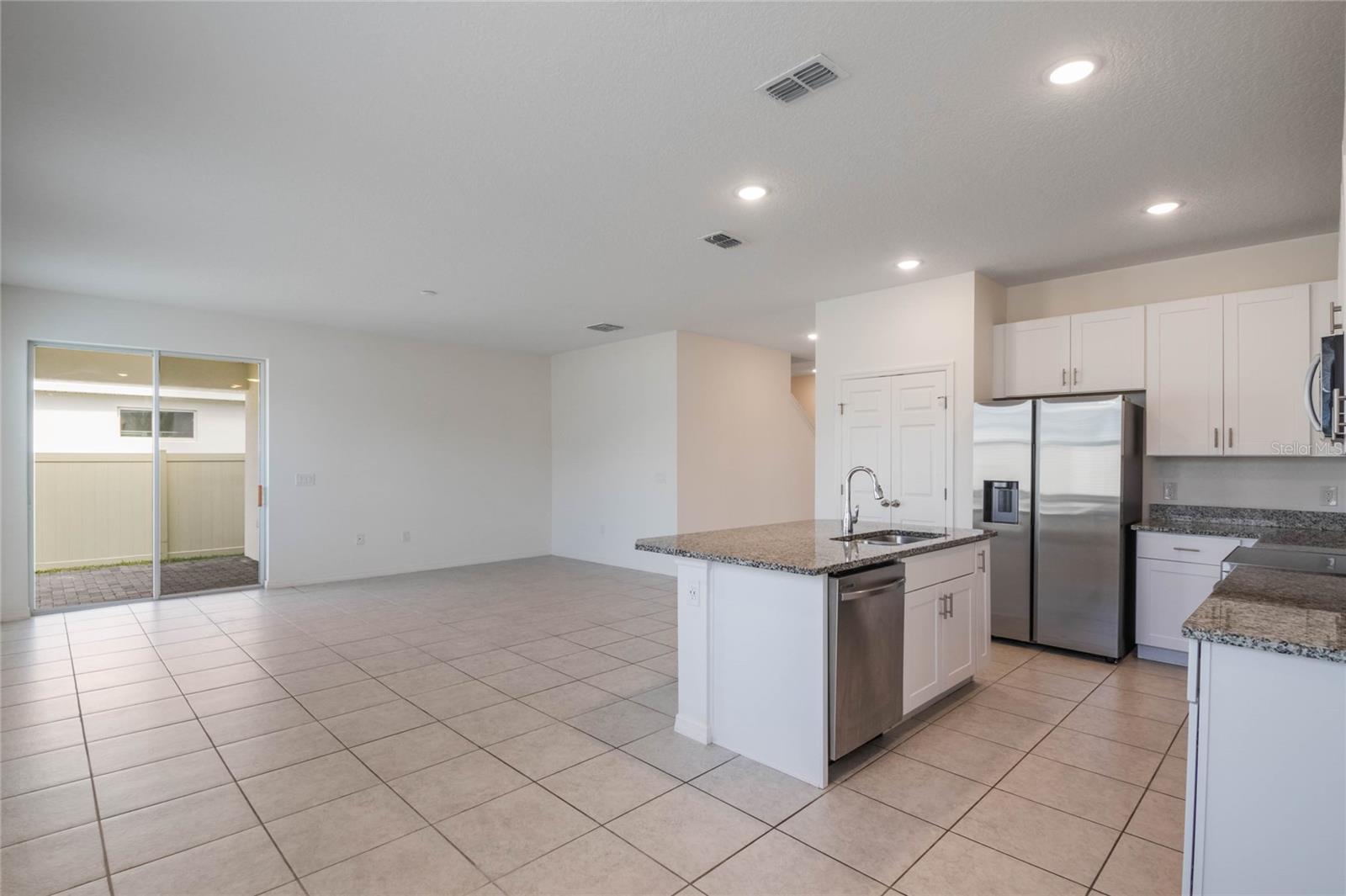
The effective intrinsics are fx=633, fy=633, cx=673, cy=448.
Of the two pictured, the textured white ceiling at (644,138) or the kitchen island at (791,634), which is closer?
the textured white ceiling at (644,138)

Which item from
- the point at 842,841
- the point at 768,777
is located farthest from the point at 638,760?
the point at 842,841

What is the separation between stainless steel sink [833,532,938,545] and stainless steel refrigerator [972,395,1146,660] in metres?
1.36

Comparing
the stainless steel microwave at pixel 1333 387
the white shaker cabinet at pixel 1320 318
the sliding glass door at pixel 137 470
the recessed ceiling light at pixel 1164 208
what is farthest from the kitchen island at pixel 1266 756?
the sliding glass door at pixel 137 470

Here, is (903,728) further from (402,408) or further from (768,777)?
(402,408)

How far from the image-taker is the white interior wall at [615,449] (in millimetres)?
7219

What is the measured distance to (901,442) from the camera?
16.6 feet

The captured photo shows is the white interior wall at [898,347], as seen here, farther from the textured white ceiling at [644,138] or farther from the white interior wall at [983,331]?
the textured white ceiling at [644,138]

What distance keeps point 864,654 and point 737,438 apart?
529 cm

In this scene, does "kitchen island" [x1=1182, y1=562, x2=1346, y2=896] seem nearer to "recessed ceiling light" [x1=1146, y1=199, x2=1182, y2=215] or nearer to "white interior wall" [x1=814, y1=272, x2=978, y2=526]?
"recessed ceiling light" [x1=1146, y1=199, x2=1182, y2=215]

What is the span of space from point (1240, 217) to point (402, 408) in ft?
24.6

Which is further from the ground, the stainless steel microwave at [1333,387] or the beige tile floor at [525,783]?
the stainless steel microwave at [1333,387]

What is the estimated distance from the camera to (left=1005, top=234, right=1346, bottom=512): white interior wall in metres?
3.94

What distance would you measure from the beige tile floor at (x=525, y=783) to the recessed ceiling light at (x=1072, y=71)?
2.71 meters

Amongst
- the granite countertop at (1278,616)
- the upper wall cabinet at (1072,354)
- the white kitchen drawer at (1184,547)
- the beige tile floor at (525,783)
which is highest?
the upper wall cabinet at (1072,354)
